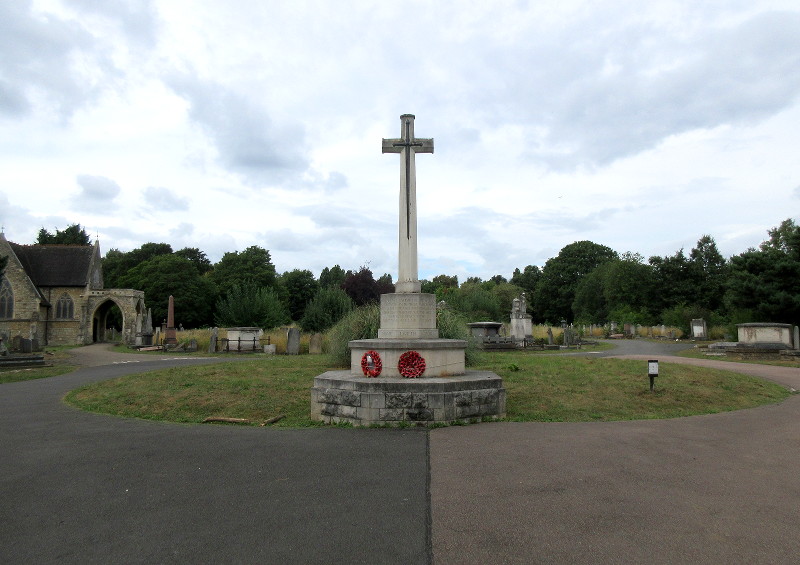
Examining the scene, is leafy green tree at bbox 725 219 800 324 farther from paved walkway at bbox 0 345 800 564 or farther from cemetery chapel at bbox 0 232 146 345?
cemetery chapel at bbox 0 232 146 345

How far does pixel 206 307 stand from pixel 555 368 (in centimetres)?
5024

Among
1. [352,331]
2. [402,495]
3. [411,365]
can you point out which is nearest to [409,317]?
[411,365]

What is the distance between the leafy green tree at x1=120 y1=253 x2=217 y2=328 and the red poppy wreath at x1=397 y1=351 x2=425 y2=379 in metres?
50.5

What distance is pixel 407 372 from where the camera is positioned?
Result: 8.73 metres

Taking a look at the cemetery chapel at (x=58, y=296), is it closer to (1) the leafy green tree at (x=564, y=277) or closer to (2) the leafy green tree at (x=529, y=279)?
(1) the leafy green tree at (x=564, y=277)

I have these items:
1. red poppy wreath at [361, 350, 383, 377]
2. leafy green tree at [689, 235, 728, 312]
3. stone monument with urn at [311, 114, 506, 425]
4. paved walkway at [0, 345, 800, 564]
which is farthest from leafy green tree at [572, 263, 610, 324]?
paved walkway at [0, 345, 800, 564]

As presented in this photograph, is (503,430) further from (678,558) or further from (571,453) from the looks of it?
(678,558)

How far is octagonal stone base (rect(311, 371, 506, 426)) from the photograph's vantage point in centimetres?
788

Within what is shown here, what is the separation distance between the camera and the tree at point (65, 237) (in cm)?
6681

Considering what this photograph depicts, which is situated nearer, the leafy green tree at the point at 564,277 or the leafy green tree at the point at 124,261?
the leafy green tree at the point at 124,261

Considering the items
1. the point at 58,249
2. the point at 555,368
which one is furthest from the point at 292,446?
the point at 58,249

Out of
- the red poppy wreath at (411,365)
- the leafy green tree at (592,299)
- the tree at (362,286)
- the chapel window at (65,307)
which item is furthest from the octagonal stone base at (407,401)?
the leafy green tree at (592,299)

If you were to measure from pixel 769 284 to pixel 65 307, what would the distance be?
4979cm

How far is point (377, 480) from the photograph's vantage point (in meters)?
5.19
